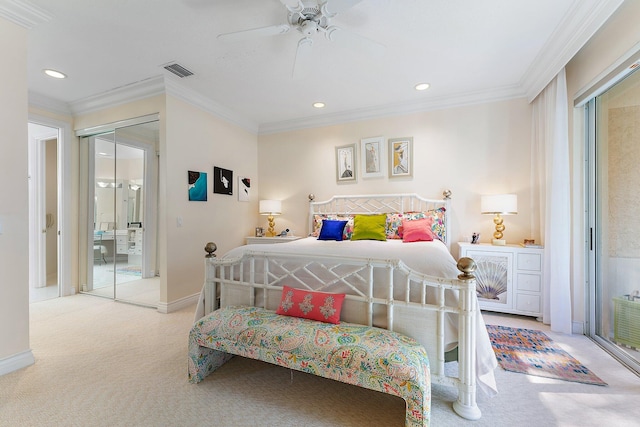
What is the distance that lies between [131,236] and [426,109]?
14.9ft

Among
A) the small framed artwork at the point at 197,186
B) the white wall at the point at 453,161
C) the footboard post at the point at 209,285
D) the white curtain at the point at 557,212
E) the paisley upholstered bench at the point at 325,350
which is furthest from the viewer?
the small framed artwork at the point at 197,186

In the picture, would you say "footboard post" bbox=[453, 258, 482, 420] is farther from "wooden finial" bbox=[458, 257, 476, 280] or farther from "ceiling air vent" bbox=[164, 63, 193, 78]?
"ceiling air vent" bbox=[164, 63, 193, 78]

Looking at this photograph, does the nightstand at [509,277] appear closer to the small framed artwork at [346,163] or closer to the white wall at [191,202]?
the small framed artwork at [346,163]

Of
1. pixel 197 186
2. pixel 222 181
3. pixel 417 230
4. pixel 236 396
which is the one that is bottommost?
pixel 236 396

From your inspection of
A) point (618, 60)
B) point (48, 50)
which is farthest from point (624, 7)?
point (48, 50)

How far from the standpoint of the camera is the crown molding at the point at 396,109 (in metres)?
3.46

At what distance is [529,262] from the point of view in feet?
9.77

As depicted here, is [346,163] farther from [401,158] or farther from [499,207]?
[499,207]

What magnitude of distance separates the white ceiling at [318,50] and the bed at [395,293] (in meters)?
1.85

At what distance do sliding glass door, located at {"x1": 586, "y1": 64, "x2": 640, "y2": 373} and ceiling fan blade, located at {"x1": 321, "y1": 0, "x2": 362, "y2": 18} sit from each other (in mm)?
2297

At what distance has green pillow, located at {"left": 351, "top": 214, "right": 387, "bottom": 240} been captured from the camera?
3428mm

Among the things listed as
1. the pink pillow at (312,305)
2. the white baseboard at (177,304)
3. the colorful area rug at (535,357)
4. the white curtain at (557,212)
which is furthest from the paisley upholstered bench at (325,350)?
the white curtain at (557,212)

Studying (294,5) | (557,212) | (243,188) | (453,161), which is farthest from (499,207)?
(243,188)

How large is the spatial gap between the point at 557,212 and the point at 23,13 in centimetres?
495
